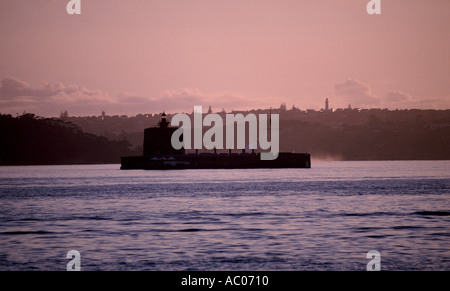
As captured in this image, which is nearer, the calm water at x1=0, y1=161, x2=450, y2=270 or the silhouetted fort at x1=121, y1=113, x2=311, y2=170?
the calm water at x1=0, y1=161, x2=450, y2=270

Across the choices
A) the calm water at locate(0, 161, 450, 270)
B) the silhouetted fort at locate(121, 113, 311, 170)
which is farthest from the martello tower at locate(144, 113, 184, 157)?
the calm water at locate(0, 161, 450, 270)

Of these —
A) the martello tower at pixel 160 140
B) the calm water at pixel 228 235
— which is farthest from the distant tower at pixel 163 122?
the calm water at pixel 228 235

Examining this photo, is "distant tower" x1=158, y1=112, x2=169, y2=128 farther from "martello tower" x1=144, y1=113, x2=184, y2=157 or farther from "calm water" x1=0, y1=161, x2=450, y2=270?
"calm water" x1=0, y1=161, x2=450, y2=270

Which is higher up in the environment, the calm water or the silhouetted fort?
the silhouetted fort

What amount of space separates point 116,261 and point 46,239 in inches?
299

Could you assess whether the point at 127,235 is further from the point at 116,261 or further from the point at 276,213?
the point at 276,213

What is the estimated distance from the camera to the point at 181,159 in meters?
155

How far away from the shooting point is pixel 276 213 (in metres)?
40.4

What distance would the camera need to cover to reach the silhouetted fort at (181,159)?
502 ft

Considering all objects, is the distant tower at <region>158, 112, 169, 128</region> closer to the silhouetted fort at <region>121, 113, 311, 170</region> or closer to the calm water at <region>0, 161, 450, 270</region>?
the silhouetted fort at <region>121, 113, 311, 170</region>

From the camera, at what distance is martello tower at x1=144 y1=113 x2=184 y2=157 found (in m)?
152

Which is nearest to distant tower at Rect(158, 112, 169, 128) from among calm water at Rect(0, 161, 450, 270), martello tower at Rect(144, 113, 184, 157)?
martello tower at Rect(144, 113, 184, 157)
